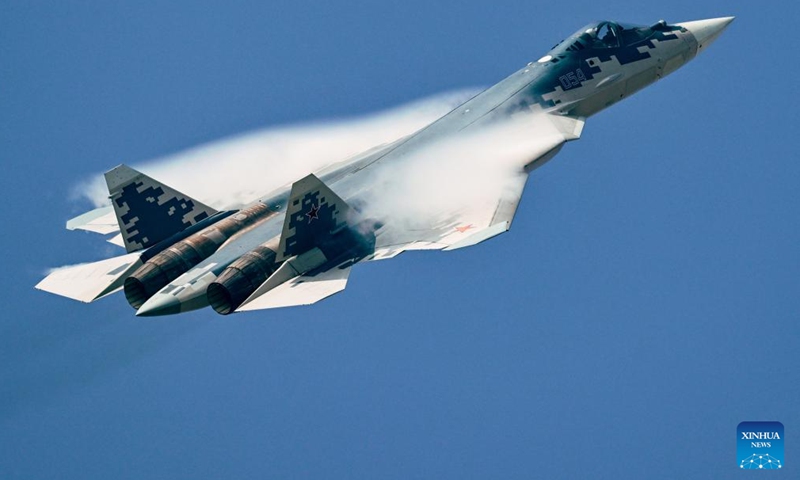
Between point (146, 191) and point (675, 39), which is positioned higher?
point (146, 191)

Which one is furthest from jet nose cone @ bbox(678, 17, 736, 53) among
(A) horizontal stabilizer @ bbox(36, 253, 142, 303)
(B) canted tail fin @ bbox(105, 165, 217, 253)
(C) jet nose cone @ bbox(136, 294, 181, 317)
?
(C) jet nose cone @ bbox(136, 294, 181, 317)

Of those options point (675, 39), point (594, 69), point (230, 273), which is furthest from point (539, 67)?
point (230, 273)

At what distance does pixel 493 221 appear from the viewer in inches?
1389

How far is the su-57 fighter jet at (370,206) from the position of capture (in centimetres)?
3509

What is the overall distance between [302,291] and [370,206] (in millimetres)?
3739

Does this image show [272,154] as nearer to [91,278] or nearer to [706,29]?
[91,278]

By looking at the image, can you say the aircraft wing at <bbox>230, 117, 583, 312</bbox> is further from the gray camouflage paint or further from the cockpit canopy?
the cockpit canopy

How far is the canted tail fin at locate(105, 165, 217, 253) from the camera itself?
37.6 metres

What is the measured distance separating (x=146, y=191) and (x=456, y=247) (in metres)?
8.48

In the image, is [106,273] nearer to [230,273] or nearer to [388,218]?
[230,273]

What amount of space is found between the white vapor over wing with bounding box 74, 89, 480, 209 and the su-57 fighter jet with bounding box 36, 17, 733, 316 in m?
1.26

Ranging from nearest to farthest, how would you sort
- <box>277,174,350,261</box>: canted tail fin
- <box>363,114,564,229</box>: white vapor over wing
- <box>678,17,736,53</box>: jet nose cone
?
<box>277,174,350,261</box>: canted tail fin → <box>363,114,564,229</box>: white vapor over wing → <box>678,17,736,53</box>: jet nose cone

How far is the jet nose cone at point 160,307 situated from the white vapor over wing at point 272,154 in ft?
17.9

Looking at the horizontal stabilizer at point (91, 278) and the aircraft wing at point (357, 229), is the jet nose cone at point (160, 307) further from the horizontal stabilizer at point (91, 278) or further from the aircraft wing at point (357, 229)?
the horizontal stabilizer at point (91, 278)
